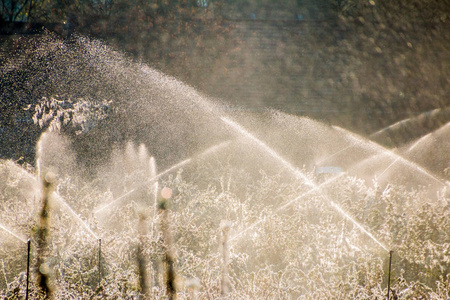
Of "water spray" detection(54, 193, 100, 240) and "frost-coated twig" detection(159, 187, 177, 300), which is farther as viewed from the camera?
"water spray" detection(54, 193, 100, 240)

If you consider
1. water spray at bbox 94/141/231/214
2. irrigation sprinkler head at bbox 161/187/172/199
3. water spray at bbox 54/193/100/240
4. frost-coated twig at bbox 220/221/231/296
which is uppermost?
frost-coated twig at bbox 220/221/231/296

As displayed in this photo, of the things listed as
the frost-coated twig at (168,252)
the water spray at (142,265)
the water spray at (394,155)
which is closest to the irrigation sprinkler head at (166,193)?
the frost-coated twig at (168,252)

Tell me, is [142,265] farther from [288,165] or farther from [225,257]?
[288,165]

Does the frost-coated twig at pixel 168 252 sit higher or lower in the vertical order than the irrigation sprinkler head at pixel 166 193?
higher

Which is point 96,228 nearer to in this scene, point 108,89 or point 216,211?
point 216,211

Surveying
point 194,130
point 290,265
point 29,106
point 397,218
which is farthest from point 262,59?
point 290,265

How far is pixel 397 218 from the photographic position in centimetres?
373

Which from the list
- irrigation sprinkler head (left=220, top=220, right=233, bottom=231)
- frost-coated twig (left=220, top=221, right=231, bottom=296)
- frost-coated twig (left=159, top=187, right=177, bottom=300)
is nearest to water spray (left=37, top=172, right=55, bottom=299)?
frost-coated twig (left=159, top=187, right=177, bottom=300)

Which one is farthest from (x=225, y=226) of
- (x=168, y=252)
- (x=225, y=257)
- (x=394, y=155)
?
(x=394, y=155)

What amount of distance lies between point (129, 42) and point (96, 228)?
242 inches

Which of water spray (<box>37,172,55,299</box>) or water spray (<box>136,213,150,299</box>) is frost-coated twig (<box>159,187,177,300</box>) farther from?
water spray (<box>37,172,55,299</box>)

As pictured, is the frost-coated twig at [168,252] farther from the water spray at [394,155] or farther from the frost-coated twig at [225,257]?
the water spray at [394,155]

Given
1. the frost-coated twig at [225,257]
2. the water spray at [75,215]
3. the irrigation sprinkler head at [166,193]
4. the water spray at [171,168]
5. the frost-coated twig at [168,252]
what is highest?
→ the frost-coated twig at [225,257]

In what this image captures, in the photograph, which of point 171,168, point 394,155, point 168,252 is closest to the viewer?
point 168,252
